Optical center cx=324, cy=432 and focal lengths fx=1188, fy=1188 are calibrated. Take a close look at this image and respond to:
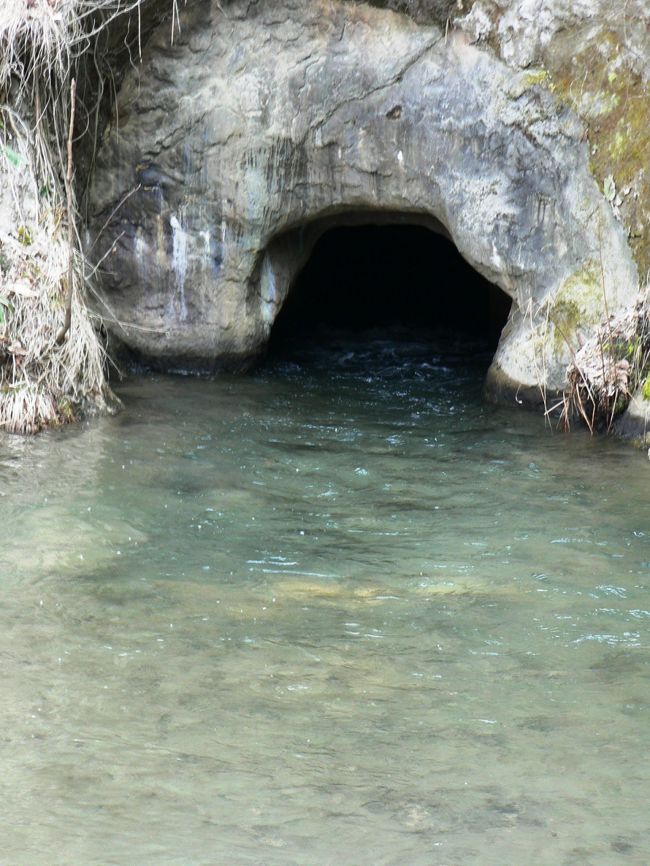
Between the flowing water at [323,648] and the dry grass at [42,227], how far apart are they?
0.38m

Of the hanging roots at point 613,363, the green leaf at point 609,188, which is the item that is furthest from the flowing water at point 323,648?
the green leaf at point 609,188

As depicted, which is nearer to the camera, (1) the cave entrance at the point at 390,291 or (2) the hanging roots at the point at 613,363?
(2) the hanging roots at the point at 613,363

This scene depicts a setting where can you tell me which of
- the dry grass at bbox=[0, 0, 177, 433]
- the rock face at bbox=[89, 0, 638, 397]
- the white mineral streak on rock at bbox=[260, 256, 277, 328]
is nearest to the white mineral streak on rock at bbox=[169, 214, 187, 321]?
the rock face at bbox=[89, 0, 638, 397]

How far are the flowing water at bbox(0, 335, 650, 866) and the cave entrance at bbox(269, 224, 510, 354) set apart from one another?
3926 mm

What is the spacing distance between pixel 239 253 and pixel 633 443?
124 inches

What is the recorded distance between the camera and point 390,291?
40.4 ft

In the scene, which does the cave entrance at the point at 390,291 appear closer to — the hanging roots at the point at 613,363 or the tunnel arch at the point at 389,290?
the tunnel arch at the point at 389,290

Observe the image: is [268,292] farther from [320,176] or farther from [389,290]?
[389,290]

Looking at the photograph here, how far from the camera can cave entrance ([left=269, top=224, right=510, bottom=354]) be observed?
11.0 m

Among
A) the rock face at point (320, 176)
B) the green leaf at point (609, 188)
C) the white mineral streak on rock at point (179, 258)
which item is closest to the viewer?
the green leaf at point (609, 188)

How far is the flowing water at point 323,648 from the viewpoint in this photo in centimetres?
298

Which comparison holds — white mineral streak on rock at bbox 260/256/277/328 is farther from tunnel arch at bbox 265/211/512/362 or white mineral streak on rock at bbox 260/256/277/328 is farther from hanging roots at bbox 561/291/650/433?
hanging roots at bbox 561/291/650/433

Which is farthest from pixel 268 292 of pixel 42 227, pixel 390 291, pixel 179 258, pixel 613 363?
pixel 390 291

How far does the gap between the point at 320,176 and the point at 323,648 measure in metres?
4.77
